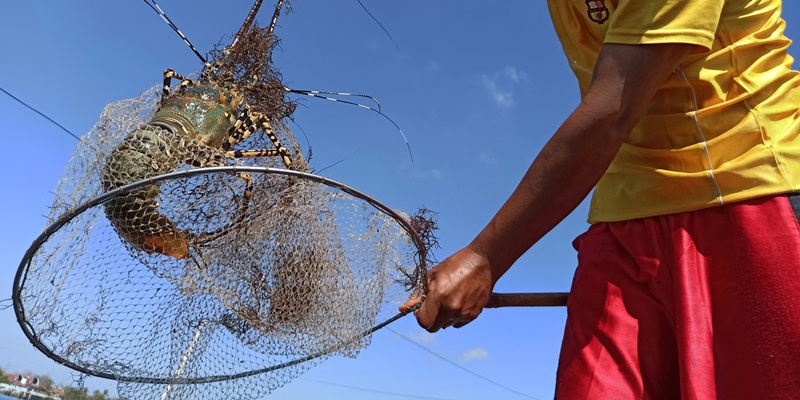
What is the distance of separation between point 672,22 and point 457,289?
31.8 inches

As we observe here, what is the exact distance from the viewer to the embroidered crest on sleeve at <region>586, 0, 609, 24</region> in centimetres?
161

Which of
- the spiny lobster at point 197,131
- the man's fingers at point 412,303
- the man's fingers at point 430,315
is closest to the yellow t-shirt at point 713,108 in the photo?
the man's fingers at point 430,315

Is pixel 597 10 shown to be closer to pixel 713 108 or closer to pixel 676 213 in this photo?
pixel 713 108

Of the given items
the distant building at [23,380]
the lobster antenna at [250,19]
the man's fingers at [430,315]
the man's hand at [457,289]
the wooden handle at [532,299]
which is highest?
the distant building at [23,380]

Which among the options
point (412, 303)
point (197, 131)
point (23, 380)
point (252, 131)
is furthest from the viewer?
point (23, 380)

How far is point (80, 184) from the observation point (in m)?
2.76

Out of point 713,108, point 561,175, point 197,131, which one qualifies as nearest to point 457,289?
point 561,175

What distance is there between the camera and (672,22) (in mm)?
1358

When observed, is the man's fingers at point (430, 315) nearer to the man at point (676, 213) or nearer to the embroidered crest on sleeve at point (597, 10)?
the man at point (676, 213)

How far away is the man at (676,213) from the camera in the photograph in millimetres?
1370

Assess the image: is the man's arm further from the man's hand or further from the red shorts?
the red shorts

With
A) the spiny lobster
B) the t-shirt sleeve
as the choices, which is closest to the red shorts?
the t-shirt sleeve

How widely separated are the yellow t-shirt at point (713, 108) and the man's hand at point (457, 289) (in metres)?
0.46

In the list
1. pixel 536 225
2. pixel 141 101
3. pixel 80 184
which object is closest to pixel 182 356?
pixel 80 184
